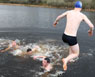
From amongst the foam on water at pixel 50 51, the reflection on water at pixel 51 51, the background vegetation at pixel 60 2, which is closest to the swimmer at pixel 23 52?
the foam on water at pixel 50 51

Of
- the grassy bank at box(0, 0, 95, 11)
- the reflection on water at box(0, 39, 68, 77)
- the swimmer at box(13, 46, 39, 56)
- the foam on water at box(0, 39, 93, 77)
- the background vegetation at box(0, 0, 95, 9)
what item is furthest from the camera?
the background vegetation at box(0, 0, 95, 9)

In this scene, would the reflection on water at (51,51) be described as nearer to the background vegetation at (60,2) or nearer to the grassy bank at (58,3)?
the grassy bank at (58,3)

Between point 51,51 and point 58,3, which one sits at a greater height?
point 51,51

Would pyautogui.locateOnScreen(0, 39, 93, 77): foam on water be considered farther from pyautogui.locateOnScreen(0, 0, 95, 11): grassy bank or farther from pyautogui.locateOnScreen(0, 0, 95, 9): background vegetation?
pyautogui.locateOnScreen(0, 0, 95, 9): background vegetation

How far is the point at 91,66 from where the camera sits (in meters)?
9.99

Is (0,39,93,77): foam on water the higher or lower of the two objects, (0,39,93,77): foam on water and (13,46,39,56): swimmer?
the lower

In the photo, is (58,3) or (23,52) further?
(58,3)

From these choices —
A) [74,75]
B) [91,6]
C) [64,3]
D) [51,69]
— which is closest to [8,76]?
[51,69]

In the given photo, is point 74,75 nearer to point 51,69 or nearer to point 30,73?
point 51,69

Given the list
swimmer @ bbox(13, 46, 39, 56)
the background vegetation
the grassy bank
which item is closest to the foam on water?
swimmer @ bbox(13, 46, 39, 56)

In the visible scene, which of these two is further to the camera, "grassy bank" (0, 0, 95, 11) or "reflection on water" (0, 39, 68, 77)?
"grassy bank" (0, 0, 95, 11)

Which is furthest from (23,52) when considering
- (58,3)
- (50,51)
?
(58,3)

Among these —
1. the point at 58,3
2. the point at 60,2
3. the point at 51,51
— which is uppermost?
the point at 60,2

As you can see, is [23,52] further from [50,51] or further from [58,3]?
[58,3]
